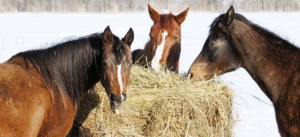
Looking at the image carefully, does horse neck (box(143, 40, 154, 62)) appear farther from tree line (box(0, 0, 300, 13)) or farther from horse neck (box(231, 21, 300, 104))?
tree line (box(0, 0, 300, 13))

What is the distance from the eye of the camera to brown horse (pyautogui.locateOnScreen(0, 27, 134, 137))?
3193 millimetres

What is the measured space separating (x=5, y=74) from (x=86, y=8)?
1879cm

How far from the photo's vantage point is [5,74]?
128 inches

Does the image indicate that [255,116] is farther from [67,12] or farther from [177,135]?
[67,12]

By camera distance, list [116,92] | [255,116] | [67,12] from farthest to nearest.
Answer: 1. [67,12]
2. [255,116]
3. [116,92]

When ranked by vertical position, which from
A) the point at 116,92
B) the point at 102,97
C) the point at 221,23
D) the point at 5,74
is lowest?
the point at 102,97

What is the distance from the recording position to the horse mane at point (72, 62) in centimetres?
379

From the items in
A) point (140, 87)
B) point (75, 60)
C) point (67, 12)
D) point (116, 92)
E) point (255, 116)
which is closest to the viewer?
point (116, 92)

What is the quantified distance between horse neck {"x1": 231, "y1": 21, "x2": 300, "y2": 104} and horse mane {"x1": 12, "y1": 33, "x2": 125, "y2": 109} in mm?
1373

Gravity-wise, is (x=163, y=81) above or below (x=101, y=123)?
above

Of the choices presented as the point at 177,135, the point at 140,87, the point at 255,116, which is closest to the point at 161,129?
the point at 177,135

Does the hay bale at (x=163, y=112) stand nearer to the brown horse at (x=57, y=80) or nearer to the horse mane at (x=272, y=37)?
the brown horse at (x=57, y=80)

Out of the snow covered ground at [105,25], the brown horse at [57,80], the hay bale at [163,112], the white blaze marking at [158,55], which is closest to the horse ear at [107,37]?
the brown horse at [57,80]

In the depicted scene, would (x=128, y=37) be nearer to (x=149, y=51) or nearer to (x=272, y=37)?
(x=272, y=37)
